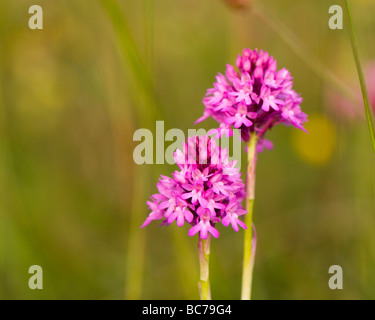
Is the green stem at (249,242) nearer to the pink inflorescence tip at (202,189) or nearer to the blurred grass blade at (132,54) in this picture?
the pink inflorescence tip at (202,189)

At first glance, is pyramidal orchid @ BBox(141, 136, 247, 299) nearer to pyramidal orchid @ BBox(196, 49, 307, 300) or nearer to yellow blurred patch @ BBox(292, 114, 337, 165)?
pyramidal orchid @ BBox(196, 49, 307, 300)

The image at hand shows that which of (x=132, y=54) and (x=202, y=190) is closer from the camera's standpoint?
(x=202, y=190)

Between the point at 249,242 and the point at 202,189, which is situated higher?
the point at 202,189

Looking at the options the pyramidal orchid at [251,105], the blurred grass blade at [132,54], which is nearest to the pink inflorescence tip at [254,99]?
the pyramidal orchid at [251,105]

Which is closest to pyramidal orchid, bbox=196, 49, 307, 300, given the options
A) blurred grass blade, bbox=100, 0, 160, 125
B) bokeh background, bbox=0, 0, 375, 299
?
blurred grass blade, bbox=100, 0, 160, 125

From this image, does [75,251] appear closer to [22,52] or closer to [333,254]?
[22,52]

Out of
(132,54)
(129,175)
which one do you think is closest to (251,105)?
(132,54)

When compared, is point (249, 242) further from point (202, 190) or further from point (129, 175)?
point (129, 175)
